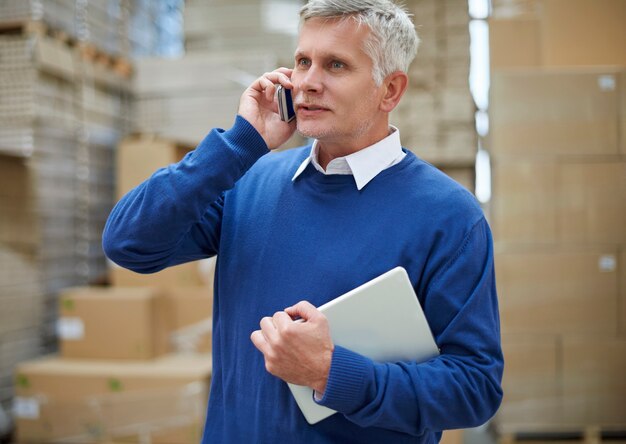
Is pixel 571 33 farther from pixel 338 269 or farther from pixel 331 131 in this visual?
pixel 338 269

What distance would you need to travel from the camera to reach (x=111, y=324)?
3.60 m

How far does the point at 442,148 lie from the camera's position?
4.39 m

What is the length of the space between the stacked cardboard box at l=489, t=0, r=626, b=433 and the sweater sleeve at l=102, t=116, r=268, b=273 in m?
2.92

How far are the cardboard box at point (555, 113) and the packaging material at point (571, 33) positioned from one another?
172 mm

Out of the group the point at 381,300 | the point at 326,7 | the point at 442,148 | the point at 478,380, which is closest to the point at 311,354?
the point at 381,300

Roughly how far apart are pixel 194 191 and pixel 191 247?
0.75 feet

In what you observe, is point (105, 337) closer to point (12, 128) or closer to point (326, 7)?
point (12, 128)

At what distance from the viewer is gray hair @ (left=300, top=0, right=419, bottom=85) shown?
4.13ft

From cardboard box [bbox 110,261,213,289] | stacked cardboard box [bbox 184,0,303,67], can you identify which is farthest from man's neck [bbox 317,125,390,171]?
stacked cardboard box [bbox 184,0,303,67]

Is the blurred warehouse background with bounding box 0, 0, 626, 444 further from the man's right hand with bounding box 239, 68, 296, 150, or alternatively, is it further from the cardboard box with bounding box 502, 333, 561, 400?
A: the man's right hand with bounding box 239, 68, 296, 150

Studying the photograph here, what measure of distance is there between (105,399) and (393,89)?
2594mm

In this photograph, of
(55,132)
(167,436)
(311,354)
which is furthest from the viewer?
(55,132)

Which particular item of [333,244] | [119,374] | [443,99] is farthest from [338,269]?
[443,99]

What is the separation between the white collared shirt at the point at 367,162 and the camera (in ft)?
4.25
